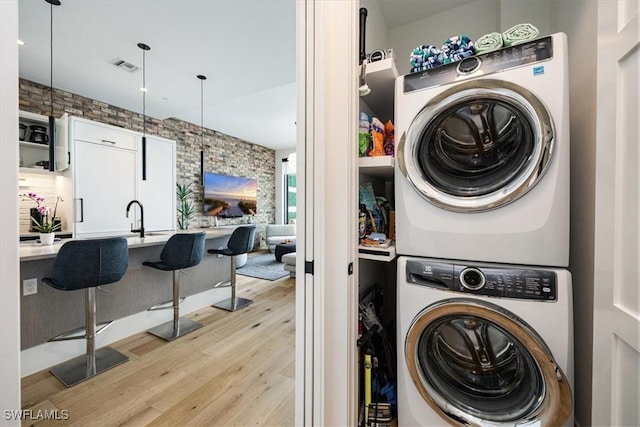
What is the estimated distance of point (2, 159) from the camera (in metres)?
0.42

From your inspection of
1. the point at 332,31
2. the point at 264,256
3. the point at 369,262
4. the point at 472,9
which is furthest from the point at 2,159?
the point at 264,256

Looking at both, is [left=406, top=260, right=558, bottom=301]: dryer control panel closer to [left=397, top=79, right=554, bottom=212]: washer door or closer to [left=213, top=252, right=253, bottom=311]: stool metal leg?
[left=397, top=79, right=554, bottom=212]: washer door

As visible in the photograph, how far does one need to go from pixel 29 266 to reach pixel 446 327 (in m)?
2.77

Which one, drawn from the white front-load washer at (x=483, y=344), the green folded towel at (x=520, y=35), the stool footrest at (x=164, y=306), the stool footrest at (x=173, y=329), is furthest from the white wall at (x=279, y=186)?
the green folded towel at (x=520, y=35)

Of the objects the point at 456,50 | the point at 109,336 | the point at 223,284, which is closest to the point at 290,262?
the point at 223,284

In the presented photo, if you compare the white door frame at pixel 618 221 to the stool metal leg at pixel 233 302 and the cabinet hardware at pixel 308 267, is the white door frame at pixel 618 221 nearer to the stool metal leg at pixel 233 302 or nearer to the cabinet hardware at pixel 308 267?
the cabinet hardware at pixel 308 267

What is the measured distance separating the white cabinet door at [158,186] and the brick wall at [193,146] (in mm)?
690

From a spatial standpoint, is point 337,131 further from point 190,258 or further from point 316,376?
point 190,258

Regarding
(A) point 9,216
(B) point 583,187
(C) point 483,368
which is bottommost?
(C) point 483,368

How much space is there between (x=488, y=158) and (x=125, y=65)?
3812mm

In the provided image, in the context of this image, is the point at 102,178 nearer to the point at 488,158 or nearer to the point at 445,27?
the point at 445,27

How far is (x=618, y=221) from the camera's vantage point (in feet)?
2.41

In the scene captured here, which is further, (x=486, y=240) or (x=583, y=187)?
(x=583, y=187)

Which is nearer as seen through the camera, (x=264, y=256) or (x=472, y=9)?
(x=472, y=9)
